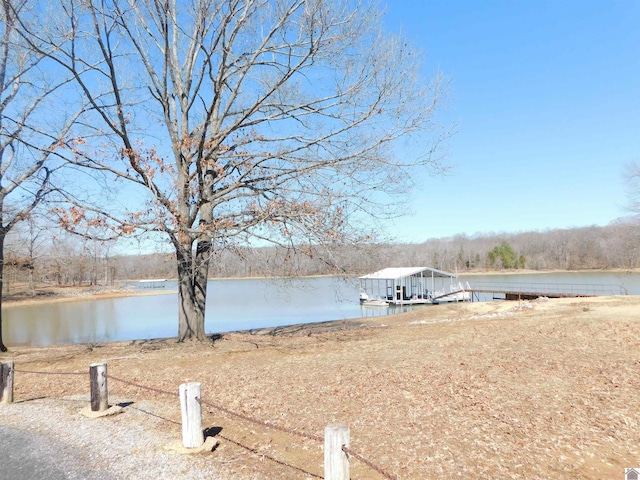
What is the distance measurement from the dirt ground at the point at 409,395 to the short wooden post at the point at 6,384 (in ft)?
1.59

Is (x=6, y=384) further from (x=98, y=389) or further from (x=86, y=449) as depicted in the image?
(x=86, y=449)

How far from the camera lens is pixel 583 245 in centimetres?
10231

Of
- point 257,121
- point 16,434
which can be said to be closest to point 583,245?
point 257,121

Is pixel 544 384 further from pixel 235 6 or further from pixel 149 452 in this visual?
pixel 235 6

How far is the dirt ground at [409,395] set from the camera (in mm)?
4469

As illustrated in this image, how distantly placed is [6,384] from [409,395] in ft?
20.6

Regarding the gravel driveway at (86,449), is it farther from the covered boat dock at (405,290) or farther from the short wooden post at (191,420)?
the covered boat dock at (405,290)

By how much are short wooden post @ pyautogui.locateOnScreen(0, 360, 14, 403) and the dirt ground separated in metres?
0.48

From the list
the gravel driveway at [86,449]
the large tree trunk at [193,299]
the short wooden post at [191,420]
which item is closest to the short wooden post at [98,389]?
the gravel driveway at [86,449]

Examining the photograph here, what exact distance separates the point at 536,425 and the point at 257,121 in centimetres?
972

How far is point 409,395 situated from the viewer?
6453 mm

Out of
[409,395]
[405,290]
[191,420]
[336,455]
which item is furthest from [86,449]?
[405,290]

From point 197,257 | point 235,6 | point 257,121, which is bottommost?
point 197,257

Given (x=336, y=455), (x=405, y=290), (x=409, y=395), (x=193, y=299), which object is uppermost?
(x=193, y=299)
